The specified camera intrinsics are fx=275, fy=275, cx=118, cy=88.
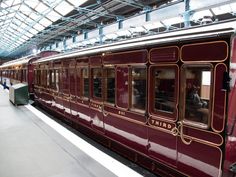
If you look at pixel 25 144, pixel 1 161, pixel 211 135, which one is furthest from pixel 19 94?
pixel 211 135

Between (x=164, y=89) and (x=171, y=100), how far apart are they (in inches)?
9.6

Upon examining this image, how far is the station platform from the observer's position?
14.7 feet

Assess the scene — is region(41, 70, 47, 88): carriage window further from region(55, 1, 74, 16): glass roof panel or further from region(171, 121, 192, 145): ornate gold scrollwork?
region(171, 121, 192, 145): ornate gold scrollwork

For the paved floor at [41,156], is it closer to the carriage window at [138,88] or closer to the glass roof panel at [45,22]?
the carriage window at [138,88]

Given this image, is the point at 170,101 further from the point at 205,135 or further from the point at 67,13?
the point at 67,13

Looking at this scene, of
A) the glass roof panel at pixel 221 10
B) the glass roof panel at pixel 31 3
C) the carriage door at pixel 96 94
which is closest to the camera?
the carriage door at pixel 96 94

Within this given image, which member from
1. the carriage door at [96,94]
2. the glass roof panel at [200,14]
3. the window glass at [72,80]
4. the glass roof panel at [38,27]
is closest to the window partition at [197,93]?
the carriage door at [96,94]

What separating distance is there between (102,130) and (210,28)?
375cm

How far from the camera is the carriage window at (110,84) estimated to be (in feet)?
19.8

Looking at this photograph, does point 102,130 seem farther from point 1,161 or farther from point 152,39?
point 152,39

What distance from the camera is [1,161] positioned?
5.16m

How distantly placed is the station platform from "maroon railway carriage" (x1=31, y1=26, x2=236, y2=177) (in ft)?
2.17

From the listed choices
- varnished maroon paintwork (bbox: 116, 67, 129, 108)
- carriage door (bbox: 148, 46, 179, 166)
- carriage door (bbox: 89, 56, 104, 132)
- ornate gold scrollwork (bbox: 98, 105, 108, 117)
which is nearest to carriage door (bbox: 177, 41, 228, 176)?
carriage door (bbox: 148, 46, 179, 166)

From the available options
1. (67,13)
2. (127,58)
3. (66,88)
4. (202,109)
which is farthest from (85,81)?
(67,13)
